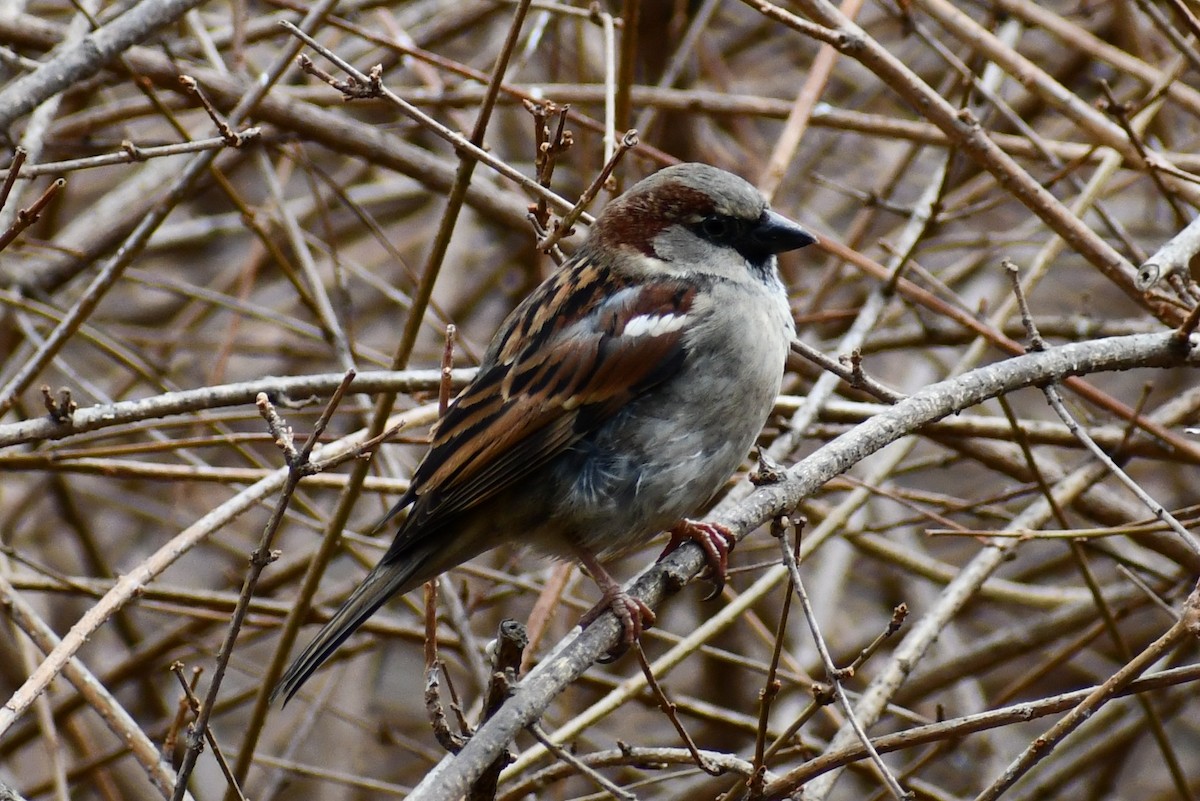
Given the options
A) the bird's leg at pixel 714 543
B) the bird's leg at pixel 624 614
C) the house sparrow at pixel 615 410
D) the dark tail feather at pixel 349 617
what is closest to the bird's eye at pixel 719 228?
the house sparrow at pixel 615 410

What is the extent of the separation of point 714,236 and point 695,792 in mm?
2251

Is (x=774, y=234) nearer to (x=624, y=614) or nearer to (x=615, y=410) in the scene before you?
(x=615, y=410)

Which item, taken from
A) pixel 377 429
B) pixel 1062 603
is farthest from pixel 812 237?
pixel 1062 603

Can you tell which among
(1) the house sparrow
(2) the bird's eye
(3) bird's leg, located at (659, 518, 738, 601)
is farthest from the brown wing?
(3) bird's leg, located at (659, 518, 738, 601)

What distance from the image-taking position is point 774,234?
340cm

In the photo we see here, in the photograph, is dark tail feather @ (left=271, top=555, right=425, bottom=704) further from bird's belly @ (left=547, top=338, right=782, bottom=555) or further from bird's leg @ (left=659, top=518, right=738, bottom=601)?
bird's leg @ (left=659, top=518, right=738, bottom=601)

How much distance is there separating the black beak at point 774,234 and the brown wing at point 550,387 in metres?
0.26

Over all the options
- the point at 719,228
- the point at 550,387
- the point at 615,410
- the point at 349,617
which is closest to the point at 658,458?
the point at 615,410

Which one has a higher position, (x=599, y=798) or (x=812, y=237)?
(x=812, y=237)

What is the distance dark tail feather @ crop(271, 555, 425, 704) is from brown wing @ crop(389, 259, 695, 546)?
0.08m

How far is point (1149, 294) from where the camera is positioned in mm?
3062

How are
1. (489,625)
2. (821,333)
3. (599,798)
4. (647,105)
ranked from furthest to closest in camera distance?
(489,625) < (821,333) < (647,105) < (599,798)

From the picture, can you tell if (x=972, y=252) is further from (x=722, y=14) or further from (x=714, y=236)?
(x=714, y=236)

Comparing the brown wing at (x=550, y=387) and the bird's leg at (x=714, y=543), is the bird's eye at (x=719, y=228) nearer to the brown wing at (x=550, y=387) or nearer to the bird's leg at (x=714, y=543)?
the brown wing at (x=550, y=387)
